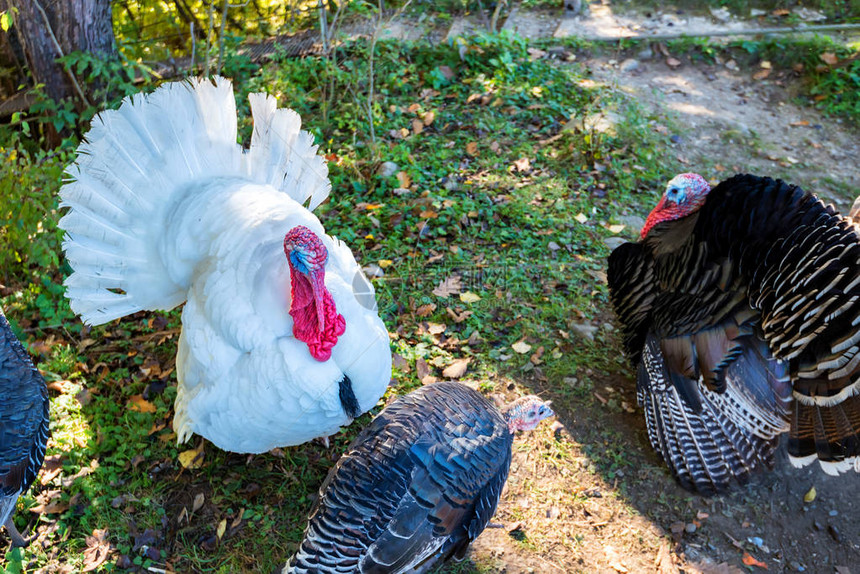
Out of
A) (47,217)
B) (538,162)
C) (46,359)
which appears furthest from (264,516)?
(538,162)

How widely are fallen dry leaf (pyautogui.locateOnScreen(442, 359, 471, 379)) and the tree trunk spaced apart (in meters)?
3.68

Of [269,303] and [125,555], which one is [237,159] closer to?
[269,303]

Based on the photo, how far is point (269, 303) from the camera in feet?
9.92

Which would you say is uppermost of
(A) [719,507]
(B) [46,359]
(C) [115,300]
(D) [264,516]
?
(C) [115,300]

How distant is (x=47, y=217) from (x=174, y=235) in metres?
1.34

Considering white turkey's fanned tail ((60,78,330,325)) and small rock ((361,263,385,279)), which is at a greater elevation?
white turkey's fanned tail ((60,78,330,325))

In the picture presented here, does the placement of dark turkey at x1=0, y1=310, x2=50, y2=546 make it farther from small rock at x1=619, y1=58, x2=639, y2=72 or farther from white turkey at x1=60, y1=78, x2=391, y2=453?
small rock at x1=619, y1=58, x2=639, y2=72

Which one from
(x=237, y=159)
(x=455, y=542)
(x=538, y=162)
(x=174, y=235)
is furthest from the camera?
(x=538, y=162)

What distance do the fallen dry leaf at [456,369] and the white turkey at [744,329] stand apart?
1.05 metres

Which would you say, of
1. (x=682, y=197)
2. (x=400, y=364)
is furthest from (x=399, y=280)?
(x=682, y=197)

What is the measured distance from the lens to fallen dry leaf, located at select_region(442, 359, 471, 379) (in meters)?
4.07

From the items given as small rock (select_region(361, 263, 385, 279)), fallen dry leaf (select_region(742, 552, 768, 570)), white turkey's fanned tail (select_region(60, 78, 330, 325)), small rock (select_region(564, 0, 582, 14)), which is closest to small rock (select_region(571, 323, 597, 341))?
small rock (select_region(361, 263, 385, 279))

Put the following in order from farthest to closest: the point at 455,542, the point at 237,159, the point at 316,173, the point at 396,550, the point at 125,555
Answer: the point at 316,173, the point at 237,159, the point at 125,555, the point at 455,542, the point at 396,550

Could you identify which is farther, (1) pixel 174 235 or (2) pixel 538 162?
(2) pixel 538 162
